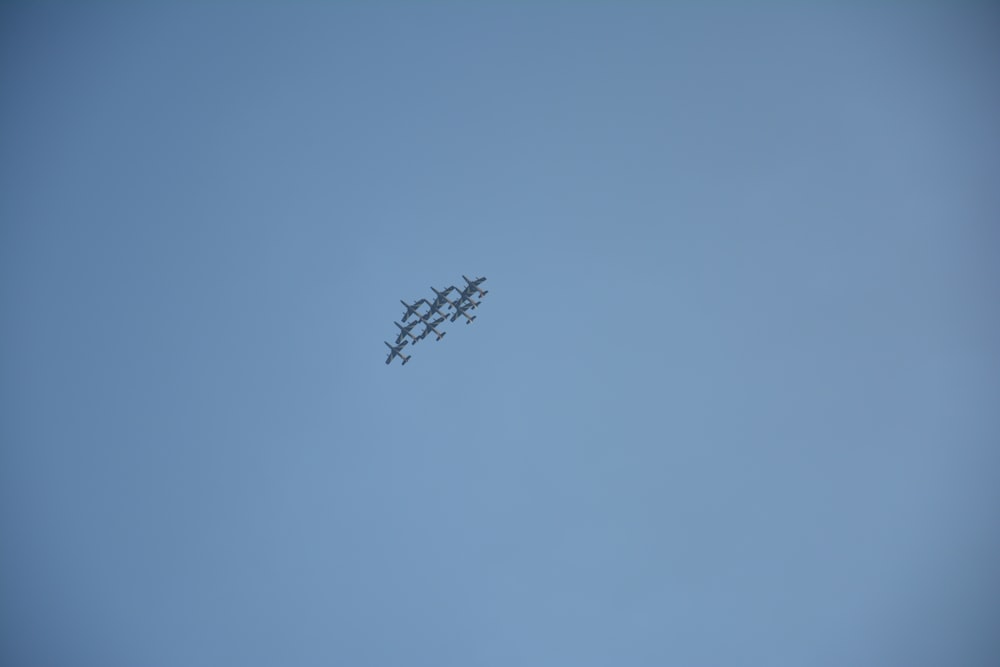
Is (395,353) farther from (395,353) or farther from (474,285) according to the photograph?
(474,285)

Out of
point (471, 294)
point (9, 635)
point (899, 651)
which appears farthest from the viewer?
point (899, 651)

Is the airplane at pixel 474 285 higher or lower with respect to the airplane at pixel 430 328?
higher

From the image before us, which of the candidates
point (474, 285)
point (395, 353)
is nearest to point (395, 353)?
point (395, 353)

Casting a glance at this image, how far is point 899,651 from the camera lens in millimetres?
158750

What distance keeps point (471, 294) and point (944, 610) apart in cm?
14716

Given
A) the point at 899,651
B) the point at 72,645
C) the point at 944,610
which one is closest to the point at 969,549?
the point at 944,610

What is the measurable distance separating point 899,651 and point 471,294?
138861 mm

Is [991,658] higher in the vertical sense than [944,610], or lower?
lower

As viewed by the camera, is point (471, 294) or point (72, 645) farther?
point (72, 645)

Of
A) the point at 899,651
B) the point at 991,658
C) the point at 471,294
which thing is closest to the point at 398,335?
the point at 471,294

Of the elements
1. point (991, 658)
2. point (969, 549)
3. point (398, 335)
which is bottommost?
point (991, 658)

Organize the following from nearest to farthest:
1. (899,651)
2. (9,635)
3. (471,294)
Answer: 1. (471,294)
2. (9,635)
3. (899,651)

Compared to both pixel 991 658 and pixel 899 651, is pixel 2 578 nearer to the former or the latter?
pixel 899 651

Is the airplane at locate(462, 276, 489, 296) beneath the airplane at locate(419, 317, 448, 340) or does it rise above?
above
